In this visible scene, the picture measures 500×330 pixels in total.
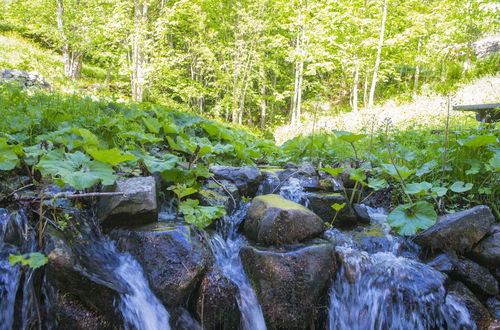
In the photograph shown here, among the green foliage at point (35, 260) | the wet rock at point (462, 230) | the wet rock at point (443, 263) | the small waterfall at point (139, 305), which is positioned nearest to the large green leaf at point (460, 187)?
the wet rock at point (462, 230)

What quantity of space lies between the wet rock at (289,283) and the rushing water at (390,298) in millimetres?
184

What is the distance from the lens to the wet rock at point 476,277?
7.57 feet

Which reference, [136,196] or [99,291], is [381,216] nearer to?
[136,196]

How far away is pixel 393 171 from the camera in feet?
9.40

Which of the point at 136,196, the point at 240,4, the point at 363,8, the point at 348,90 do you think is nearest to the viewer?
the point at 136,196

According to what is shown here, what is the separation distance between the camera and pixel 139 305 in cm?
188

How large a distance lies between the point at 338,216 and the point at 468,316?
1268 millimetres

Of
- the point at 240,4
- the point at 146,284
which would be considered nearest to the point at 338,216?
the point at 146,284

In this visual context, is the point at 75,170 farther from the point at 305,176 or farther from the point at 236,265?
the point at 305,176

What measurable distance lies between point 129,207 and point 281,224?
3.97ft

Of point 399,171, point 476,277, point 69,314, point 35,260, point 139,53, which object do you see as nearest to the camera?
point 35,260

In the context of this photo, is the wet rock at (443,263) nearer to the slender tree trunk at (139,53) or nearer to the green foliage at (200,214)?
the green foliage at (200,214)

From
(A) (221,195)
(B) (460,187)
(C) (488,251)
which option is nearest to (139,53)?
(A) (221,195)

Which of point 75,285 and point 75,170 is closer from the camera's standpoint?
point 75,285
